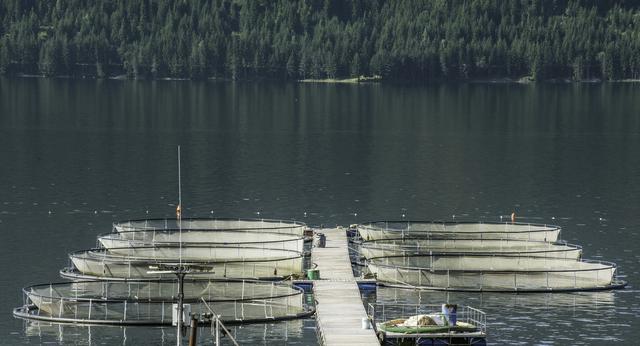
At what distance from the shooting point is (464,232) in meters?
111

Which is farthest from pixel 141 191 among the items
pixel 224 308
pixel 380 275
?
pixel 224 308

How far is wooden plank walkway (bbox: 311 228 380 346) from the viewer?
76938 millimetres

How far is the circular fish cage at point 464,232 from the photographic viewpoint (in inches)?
4247

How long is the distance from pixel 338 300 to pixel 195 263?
12596mm

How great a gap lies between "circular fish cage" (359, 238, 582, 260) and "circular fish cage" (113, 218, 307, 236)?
6943 mm

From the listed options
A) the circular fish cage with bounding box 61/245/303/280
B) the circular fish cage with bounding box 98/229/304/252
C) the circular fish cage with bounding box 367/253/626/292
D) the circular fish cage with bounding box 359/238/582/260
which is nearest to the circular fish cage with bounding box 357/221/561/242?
the circular fish cage with bounding box 359/238/582/260

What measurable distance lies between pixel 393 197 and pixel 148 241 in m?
50.4

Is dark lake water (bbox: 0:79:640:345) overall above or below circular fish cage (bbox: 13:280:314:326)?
below

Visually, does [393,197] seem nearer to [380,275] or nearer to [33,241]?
[33,241]

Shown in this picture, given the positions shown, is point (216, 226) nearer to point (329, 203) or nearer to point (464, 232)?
point (464, 232)

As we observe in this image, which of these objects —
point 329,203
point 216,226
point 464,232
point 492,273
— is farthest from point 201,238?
point 329,203

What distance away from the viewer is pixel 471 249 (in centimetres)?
10500

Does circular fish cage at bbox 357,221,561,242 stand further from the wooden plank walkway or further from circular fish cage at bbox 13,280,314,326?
circular fish cage at bbox 13,280,314,326

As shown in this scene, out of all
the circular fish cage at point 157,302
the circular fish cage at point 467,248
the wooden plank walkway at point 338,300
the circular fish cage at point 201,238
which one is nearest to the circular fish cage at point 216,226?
the circular fish cage at point 201,238
